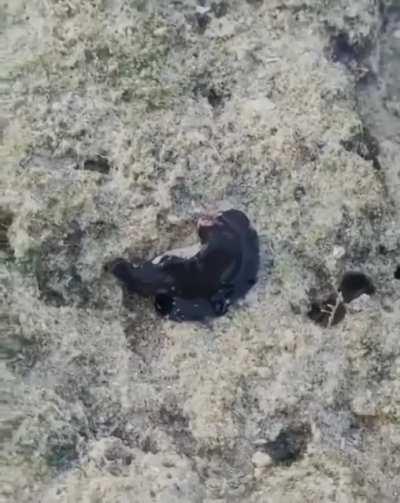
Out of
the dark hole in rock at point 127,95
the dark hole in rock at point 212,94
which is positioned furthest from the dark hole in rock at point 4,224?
the dark hole in rock at point 212,94

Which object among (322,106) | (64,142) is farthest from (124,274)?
(322,106)

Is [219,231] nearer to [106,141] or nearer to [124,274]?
[124,274]

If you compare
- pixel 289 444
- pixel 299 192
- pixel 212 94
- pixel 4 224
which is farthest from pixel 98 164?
pixel 289 444

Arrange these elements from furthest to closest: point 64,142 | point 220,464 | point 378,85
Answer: point 378,85 → point 64,142 → point 220,464

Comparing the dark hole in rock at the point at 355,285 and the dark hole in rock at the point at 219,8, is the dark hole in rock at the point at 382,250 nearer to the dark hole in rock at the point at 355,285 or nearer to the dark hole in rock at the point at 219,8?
the dark hole in rock at the point at 355,285

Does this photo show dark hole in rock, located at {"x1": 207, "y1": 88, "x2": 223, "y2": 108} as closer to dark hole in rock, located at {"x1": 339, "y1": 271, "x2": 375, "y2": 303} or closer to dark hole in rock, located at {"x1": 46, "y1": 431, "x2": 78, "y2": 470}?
dark hole in rock, located at {"x1": 339, "y1": 271, "x2": 375, "y2": 303}

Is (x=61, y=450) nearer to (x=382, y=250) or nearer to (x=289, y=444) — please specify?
(x=289, y=444)

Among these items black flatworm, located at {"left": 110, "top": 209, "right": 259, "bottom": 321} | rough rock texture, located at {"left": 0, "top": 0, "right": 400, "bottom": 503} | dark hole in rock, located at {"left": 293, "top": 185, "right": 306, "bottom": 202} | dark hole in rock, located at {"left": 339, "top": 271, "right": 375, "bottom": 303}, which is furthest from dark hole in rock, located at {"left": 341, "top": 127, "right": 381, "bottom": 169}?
black flatworm, located at {"left": 110, "top": 209, "right": 259, "bottom": 321}
